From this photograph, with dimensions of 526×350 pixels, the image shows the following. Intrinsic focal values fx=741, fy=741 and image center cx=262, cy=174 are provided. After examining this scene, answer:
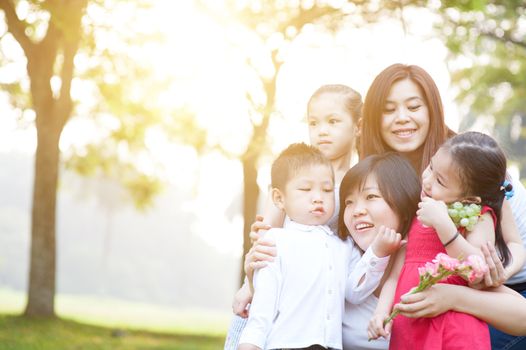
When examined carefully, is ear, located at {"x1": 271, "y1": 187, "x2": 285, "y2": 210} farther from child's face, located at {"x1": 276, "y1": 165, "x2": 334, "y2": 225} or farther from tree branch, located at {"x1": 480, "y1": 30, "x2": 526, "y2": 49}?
tree branch, located at {"x1": 480, "y1": 30, "x2": 526, "y2": 49}

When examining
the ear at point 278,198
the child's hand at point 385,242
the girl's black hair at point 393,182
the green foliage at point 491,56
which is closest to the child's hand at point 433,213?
the child's hand at point 385,242

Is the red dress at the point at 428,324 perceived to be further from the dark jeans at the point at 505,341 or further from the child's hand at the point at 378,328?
the dark jeans at the point at 505,341

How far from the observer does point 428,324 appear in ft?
11.5

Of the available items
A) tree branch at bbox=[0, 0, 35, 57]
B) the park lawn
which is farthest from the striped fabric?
tree branch at bbox=[0, 0, 35, 57]

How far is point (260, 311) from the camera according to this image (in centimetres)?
370

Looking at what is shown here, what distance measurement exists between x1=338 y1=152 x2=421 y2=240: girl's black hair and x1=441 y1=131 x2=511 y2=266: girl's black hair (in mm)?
332

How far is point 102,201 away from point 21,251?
7.99 metres

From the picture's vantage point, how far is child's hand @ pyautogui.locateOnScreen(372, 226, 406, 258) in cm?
364

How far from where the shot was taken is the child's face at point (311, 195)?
156 inches

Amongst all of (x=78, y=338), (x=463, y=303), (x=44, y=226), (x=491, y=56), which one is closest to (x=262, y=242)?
(x=463, y=303)

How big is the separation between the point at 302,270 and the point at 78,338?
28.9ft

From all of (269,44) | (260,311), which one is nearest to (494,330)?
(260,311)

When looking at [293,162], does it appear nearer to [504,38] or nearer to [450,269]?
[450,269]

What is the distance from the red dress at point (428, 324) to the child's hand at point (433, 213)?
276mm
